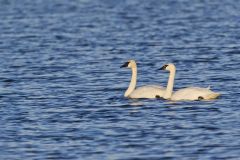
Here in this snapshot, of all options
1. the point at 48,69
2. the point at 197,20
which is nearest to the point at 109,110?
the point at 48,69

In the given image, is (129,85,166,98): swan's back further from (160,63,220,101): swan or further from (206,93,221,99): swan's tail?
(206,93,221,99): swan's tail

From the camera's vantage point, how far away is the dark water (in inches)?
797

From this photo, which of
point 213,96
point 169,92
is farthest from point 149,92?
point 213,96

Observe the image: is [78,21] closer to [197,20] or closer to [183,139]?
[197,20]

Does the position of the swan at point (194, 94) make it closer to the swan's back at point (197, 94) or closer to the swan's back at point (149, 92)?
the swan's back at point (197, 94)

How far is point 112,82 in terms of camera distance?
29562mm

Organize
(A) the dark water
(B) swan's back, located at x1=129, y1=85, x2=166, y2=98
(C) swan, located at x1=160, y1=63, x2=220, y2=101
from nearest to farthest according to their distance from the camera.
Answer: (A) the dark water
(C) swan, located at x1=160, y1=63, x2=220, y2=101
(B) swan's back, located at x1=129, y1=85, x2=166, y2=98

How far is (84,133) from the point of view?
70.5 ft

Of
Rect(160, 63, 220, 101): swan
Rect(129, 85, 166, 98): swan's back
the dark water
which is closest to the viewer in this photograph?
the dark water

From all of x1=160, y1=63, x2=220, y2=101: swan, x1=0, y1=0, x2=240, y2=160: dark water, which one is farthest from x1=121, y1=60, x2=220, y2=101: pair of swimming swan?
x1=0, y1=0, x2=240, y2=160: dark water

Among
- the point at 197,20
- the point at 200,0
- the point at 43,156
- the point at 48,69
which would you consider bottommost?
the point at 43,156

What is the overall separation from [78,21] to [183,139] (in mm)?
30706

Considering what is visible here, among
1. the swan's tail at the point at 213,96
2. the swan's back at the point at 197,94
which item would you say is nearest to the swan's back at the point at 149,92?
the swan's back at the point at 197,94

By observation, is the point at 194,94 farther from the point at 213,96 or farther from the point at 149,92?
the point at 149,92
